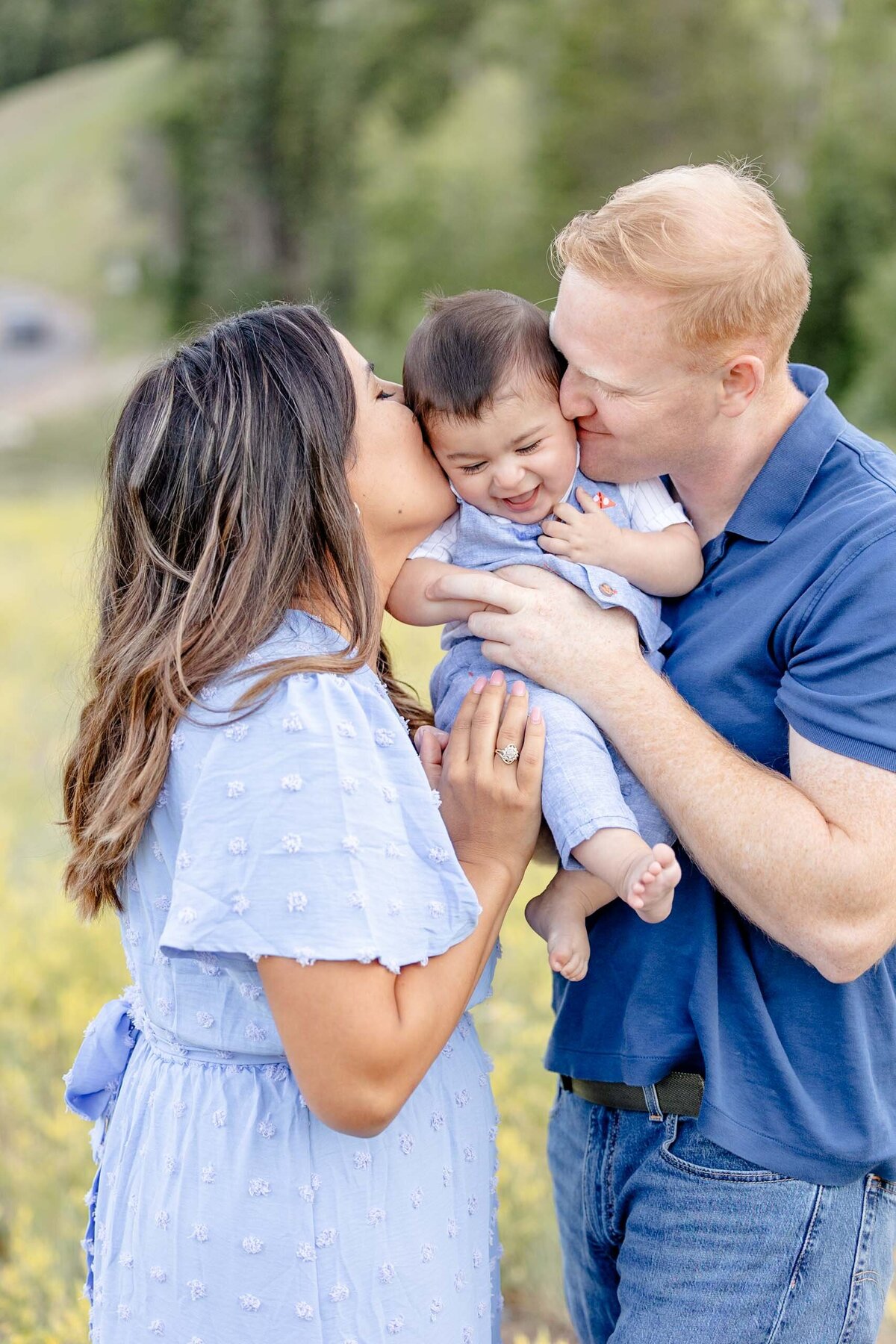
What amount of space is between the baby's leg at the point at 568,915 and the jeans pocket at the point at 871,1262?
0.55 m

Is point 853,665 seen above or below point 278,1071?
above

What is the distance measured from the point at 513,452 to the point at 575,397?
16 centimetres

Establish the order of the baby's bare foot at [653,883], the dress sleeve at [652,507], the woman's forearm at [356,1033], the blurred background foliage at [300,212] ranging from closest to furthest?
the woman's forearm at [356,1033] → the baby's bare foot at [653,883] → the dress sleeve at [652,507] → the blurred background foliage at [300,212]

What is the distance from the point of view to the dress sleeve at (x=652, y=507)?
218cm

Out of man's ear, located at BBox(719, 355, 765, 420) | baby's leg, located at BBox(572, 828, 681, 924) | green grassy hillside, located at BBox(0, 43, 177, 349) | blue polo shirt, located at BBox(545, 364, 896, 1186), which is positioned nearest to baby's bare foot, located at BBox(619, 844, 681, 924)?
baby's leg, located at BBox(572, 828, 681, 924)

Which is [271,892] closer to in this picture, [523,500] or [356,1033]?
[356,1033]

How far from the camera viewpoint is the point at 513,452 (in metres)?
2.30

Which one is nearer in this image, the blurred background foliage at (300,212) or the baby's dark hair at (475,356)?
the baby's dark hair at (475,356)

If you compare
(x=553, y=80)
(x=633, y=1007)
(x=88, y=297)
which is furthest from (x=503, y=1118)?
(x=88, y=297)

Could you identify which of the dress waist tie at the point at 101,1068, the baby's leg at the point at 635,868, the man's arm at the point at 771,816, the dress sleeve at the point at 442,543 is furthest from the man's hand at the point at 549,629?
the dress waist tie at the point at 101,1068

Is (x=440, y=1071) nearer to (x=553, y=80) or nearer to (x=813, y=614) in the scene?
(x=813, y=614)

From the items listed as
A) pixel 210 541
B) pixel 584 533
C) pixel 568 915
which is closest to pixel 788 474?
pixel 584 533

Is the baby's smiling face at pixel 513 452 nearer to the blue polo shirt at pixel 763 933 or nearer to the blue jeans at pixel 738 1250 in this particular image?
the blue polo shirt at pixel 763 933

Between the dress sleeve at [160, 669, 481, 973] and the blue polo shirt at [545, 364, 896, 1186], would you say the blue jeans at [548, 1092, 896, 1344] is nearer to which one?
the blue polo shirt at [545, 364, 896, 1186]
